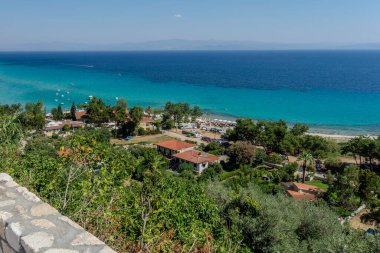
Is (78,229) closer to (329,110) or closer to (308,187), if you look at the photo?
(308,187)

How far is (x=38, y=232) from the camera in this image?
3.41 metres

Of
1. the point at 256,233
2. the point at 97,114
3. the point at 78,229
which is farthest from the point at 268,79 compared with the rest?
the point at 78,229

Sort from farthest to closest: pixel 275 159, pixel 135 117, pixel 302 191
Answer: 1. pixel 135 117
2. pixel 275 159
3. pixel 302 191

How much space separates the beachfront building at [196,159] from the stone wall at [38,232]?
2991 cm

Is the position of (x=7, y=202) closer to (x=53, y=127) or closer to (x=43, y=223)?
(x=43, y=223)

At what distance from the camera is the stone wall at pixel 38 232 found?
128 inches

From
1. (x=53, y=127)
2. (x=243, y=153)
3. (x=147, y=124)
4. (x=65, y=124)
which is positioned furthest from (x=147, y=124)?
(x=243, y=153)

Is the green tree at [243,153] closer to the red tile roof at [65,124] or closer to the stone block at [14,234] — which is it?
the red tile roof at [65,124]

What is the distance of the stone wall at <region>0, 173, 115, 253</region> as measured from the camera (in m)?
3.24

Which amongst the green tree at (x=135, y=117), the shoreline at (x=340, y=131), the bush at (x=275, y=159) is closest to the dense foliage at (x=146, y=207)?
the bush at (x=275, y=159)

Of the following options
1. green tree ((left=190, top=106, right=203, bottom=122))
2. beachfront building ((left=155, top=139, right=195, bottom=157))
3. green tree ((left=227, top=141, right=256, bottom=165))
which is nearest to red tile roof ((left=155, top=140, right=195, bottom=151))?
beachfront building ((left=155, top=139, right=195, bottom=157))

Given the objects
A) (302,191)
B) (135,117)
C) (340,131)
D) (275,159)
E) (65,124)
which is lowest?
(340,131)

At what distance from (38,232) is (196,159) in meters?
31.3

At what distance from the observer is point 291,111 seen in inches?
2844
